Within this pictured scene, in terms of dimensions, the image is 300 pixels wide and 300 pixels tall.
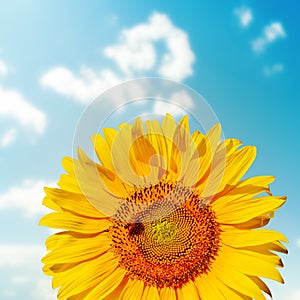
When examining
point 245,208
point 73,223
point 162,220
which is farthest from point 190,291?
point 73,223

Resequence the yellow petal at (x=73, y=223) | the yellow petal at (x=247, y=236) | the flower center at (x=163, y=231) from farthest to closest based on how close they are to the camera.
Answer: the yellow petal at (x=73, y=223)
the flower center at (x=163, y=231)
the yellow petal at (x=247, y=236)

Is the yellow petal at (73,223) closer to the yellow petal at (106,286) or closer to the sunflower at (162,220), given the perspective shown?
the sunflower at (162,220)

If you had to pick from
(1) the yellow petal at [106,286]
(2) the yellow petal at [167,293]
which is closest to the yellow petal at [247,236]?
(2) the yellow petal at [167,293]

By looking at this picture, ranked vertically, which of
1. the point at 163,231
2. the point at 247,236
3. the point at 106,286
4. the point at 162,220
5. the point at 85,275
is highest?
the point at 162,220

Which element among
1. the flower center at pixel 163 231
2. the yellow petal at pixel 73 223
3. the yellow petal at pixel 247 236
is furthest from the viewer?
the yellow petal at pixel 73 223

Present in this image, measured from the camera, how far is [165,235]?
183 inches

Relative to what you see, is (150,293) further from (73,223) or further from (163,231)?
(73,223)

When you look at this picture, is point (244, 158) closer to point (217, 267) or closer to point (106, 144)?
point (217, 267)

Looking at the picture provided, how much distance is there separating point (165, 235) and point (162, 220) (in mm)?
148

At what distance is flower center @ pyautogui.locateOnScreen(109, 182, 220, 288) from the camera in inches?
181

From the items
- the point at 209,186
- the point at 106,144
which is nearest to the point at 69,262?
the point at 106,144

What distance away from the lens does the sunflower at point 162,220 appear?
4578 mm

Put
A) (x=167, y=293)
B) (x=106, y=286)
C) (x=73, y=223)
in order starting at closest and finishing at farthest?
(x=167, y=293) < (x=106, y=286) < (x=73, y=223)

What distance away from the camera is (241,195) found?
4.71m
